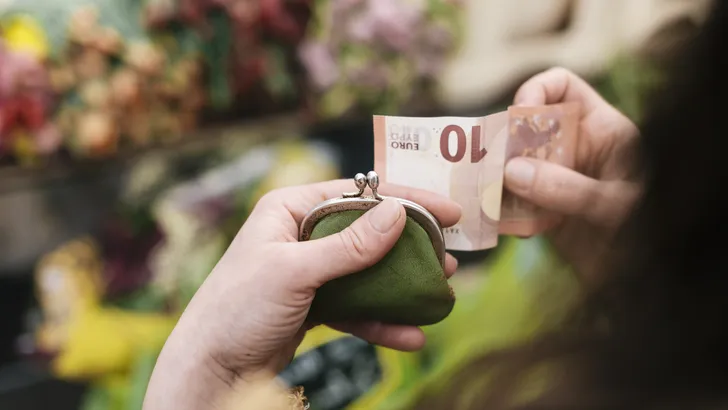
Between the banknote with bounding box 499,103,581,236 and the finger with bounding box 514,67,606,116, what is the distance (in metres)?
0.01

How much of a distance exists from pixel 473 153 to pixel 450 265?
0.33 ft

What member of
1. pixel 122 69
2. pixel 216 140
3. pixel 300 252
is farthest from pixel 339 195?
pixel 122 69

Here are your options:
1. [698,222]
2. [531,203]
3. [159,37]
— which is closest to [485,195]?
[531,203]

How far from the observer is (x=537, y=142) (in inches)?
18.8

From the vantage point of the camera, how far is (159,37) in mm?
958

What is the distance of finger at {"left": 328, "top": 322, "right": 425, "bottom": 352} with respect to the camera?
20.3 inches

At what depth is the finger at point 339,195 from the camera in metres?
0.46

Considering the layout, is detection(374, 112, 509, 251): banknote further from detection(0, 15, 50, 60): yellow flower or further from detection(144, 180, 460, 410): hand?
detection(0, 15, 50, 60): yellow flower

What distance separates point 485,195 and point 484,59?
0.88 ft

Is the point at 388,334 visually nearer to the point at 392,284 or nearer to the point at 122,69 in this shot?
the point at 392,284

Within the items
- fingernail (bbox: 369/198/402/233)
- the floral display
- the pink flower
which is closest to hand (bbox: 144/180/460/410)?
fingernail (bbox: 369/198/402/233)

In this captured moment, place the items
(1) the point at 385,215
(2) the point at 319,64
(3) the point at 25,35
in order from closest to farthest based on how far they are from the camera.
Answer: (1) the point at 385,215 < (2) the point at 319,64 < (3) the point at 25,35

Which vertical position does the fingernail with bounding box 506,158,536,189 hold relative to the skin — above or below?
above

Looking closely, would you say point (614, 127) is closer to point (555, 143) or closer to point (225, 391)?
point (555, 143)
